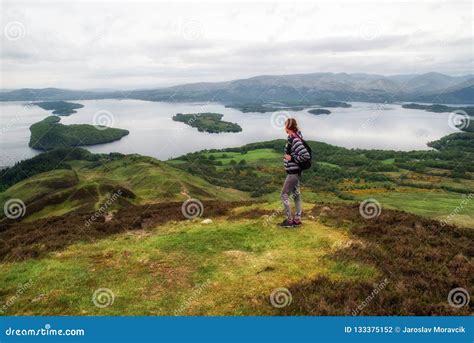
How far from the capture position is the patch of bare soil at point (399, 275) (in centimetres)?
997

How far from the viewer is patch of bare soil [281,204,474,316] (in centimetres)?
997

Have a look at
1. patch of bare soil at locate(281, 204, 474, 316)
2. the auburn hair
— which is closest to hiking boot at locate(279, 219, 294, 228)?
patch of bare soil at locate(281, 204, 474, 316)

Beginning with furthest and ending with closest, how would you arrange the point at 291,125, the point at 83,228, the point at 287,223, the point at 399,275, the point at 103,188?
the point at 103,188, the point at 83,228, the point at 287,223, the point at 291,125, the point at 399,275

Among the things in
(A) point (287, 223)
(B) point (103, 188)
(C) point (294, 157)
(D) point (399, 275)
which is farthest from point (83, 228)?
(B) point (103, 188)

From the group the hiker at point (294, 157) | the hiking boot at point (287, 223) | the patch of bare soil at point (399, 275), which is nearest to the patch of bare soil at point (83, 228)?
the hiking boot at point (287, 223)

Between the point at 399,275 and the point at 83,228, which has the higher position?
the point at 399,275

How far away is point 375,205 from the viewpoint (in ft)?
68.4

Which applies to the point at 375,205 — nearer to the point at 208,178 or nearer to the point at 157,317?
the point at 157,317

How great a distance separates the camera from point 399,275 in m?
11.9

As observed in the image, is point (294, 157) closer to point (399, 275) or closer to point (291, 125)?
point (291, 125)

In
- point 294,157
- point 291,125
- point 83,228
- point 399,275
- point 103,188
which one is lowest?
point 103,188

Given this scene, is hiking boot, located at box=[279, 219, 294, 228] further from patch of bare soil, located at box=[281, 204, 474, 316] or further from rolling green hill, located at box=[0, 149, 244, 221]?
rolling green hill, located at box=[0, 149, 244, 221]

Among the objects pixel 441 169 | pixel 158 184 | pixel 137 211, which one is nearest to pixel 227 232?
pixel 137 211

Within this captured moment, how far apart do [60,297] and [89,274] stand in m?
1.94
